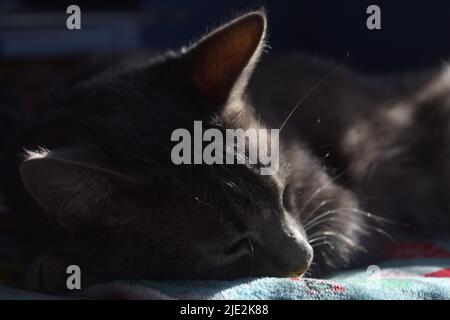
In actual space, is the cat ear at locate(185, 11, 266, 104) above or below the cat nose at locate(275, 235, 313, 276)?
above

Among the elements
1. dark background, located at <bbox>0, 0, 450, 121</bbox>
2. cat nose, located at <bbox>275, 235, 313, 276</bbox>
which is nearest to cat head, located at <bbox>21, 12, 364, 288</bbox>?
cat nose, located at <bbox>275, 235, 313, 276</bbox>

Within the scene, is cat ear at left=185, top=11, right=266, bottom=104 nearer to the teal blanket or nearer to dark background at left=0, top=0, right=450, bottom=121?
the teal blanket

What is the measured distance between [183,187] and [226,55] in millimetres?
279

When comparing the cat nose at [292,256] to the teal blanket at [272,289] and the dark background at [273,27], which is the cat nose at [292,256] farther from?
the dark background at [273,27]

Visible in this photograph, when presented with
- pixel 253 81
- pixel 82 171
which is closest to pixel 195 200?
pixel 82 171

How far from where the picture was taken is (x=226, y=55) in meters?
1.24

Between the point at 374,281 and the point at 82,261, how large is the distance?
1.74ft

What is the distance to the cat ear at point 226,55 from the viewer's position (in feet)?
4.00

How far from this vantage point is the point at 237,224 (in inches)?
44.1

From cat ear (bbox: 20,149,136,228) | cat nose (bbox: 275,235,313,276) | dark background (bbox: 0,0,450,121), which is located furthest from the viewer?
dark background (bbox: 0,0,450,121)

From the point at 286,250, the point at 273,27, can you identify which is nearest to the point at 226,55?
the point at 286,250

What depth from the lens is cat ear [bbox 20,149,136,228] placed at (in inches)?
40.1

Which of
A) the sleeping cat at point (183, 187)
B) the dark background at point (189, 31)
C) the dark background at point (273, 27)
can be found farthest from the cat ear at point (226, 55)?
the dark background at point (273, 27)
